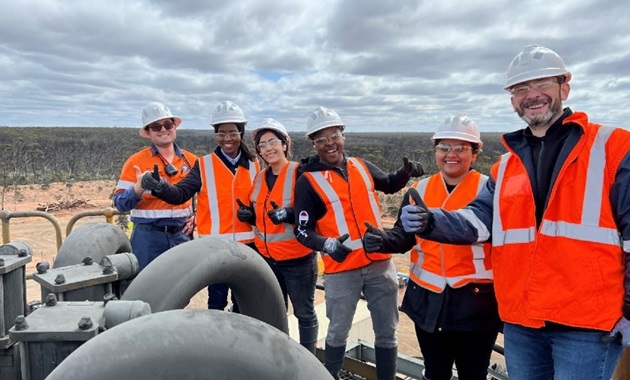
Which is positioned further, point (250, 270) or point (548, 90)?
point (548, 90)

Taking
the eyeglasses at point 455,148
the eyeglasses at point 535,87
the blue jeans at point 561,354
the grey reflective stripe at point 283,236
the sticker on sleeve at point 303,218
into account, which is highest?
the eyeglasses at point 535,87

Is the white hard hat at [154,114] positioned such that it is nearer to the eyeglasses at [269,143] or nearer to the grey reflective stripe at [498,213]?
the eyeglasses at [269,143]

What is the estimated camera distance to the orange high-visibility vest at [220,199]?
13.4ft

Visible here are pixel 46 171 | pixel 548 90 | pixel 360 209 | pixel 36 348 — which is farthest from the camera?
pixel 46 171

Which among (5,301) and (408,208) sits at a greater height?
(408,208)

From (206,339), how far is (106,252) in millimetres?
1682

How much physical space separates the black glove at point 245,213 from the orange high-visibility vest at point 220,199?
0.23ft

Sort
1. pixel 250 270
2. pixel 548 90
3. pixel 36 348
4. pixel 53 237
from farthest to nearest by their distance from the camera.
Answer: pixel 53 237, pixel 548 90, pixel 250 270, pixel 36 348

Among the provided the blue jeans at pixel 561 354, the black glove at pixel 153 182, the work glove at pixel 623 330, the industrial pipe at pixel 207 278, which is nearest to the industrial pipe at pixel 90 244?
the industrial pipe at pixel 207 278

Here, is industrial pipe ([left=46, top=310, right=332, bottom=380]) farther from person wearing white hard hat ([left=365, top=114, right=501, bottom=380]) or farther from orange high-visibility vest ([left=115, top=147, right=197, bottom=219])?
orange high-visibility vest ([left=115, top=147, right=197, bottom=219])

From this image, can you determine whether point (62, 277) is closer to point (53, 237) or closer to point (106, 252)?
point (106, 252)

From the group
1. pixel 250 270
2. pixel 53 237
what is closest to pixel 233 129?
pixel 250 270

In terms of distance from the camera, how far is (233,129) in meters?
4.10

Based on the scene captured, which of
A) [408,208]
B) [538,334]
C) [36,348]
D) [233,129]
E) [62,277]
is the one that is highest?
[233,129]
